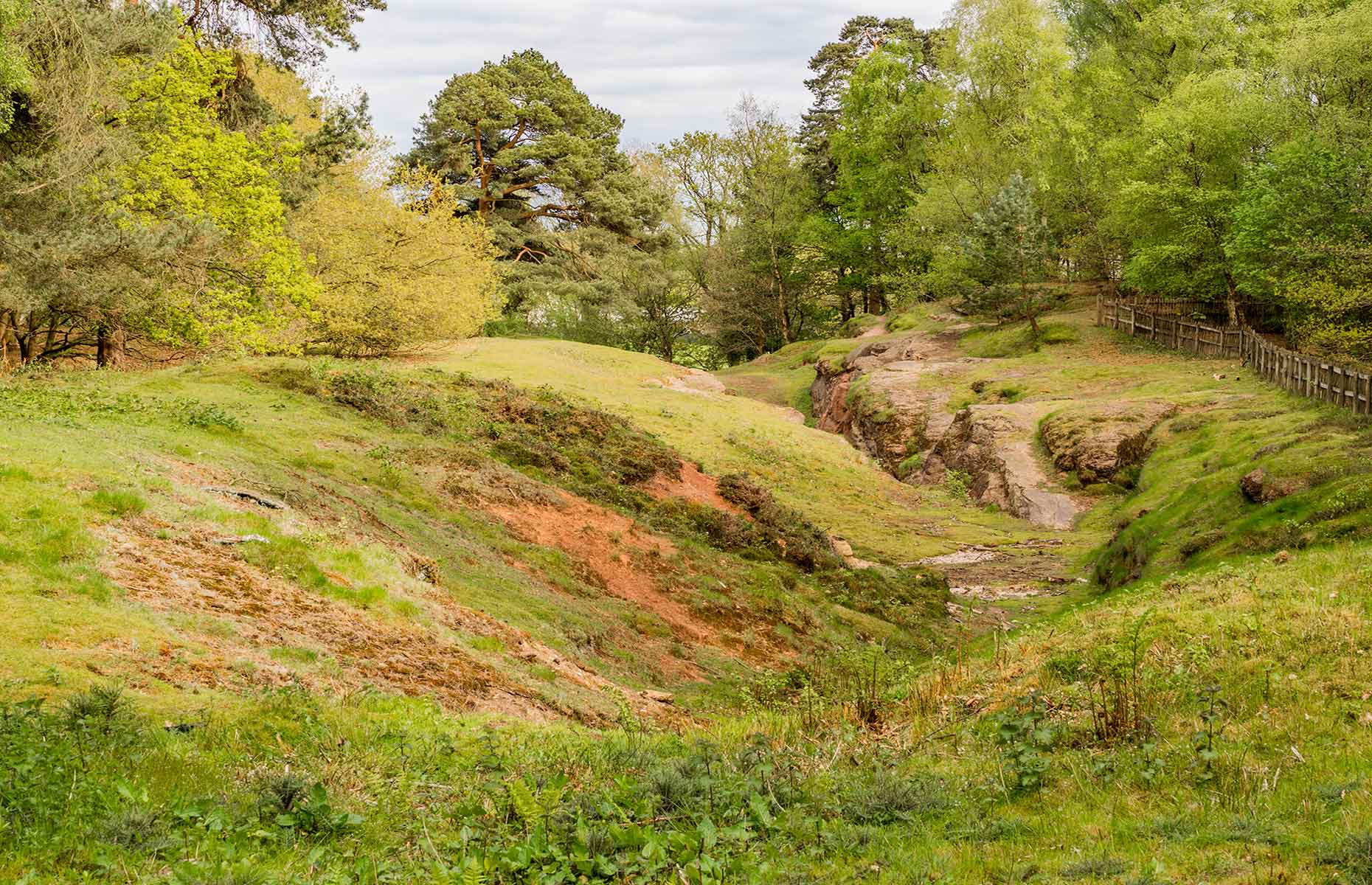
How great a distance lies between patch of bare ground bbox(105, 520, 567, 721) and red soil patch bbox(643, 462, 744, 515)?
11.5 m

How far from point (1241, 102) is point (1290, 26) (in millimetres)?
10931

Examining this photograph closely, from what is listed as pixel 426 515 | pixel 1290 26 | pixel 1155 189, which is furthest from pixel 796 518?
pixel 1290 26

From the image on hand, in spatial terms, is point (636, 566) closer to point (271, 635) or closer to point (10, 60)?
point (271, 635)

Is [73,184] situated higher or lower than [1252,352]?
higher

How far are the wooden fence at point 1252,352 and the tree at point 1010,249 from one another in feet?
14.6

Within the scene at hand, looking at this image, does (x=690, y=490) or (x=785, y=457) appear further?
(x=785, y=457)

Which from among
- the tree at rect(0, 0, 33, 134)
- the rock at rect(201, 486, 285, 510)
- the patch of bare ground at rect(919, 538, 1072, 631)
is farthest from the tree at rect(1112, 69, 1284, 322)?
the tree at rect(0, 0, 33, 134)

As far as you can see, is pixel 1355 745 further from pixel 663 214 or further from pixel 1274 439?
pixel 663 214

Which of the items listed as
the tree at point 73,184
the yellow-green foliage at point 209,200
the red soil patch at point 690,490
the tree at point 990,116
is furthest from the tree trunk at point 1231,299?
the tree at point 73,184

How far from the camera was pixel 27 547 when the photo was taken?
918cm

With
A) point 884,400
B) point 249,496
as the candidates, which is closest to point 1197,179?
point 884,400

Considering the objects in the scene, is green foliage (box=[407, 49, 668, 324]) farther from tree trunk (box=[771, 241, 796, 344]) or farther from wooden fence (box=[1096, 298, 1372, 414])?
wooden fence (box=[1096, 298, 1372, 414])

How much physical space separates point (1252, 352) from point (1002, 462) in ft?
35.8

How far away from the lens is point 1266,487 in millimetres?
17578
